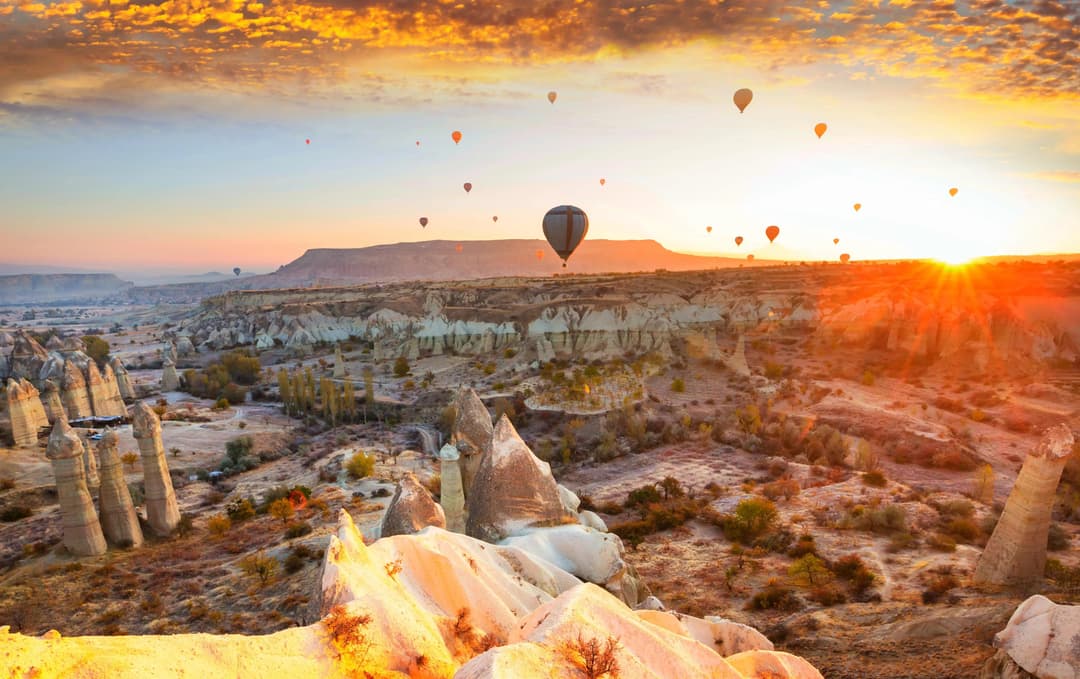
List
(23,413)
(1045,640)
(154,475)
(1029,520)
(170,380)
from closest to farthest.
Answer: (1045,640)
(1029,520)
(154,475)
(23,413)
(170,380)

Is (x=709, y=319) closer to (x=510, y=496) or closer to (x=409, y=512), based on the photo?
(x=510, y=496)

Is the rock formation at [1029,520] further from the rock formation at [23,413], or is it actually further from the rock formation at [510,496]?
the rock formation at [23,413]

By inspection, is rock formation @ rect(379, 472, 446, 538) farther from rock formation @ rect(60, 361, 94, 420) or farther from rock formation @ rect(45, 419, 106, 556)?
rock formation @ rect(60, 361, 94, 420)

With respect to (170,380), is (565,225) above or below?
above

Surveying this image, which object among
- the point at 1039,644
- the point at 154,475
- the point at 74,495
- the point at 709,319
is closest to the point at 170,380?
the point at 154,475

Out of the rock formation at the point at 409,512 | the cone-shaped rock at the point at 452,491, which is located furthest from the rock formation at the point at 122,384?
the rock formation at the point at 409,512

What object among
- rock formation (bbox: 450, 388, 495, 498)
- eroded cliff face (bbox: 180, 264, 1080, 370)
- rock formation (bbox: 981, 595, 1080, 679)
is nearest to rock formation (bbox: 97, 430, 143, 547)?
rock formation (bbox: 450, 388, 495, 498)

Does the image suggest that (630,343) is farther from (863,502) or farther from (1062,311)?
(1062,311)
